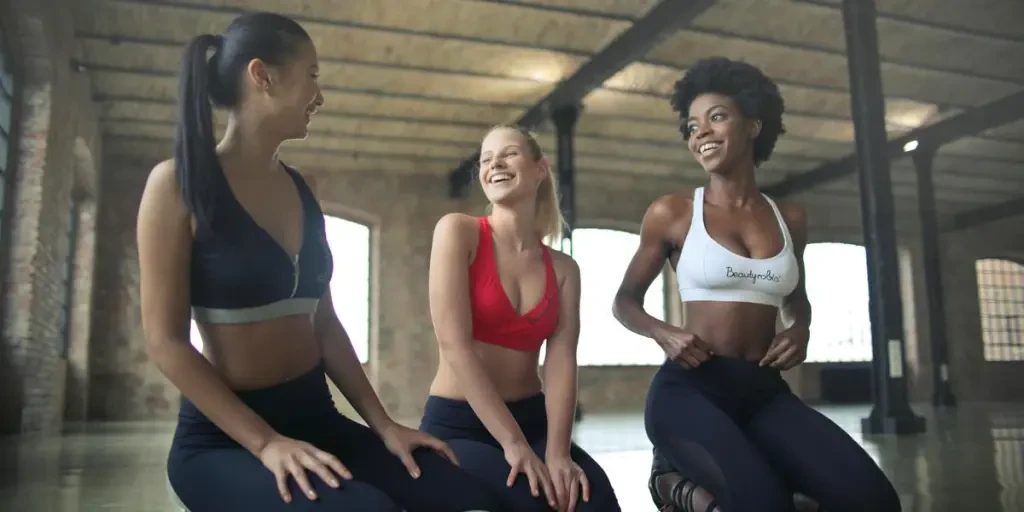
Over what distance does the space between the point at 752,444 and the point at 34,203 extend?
6.31 m

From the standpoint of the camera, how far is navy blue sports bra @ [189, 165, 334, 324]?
1305 millimetres

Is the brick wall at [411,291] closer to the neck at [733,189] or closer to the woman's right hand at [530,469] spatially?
the neck at [733,189]

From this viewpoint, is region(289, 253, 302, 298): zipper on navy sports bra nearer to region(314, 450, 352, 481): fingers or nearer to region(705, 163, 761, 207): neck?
region(314, 450, 352, 481): fingers

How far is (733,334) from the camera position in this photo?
6.49 feet

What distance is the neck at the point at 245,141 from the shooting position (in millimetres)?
1427

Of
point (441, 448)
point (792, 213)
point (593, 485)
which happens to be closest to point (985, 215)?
point (792, 213)

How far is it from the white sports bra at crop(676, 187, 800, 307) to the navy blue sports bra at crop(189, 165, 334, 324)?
1002 mm

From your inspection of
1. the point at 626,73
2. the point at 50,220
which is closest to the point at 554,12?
the point at 626,73

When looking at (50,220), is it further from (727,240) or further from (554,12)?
(727,240)

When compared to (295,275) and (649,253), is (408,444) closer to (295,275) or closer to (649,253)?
(295,275)

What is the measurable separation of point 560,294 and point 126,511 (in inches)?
72.1

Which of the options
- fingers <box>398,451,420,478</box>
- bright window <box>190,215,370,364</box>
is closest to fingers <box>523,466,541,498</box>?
fingers <box>398,451,420,478</box>

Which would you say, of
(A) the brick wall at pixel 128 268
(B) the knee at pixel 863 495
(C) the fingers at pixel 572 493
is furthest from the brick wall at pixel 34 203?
(B) the knee at pixel 863 495

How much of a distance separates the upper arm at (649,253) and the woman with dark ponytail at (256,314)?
77 centimetres
